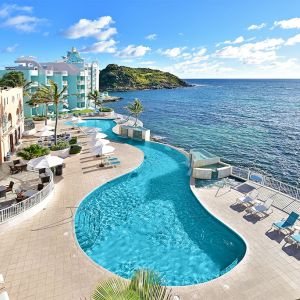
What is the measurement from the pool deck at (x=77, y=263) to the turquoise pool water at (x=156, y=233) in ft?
2.83

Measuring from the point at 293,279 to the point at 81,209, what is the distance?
12.0m

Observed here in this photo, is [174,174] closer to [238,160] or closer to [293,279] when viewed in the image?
[293,279]

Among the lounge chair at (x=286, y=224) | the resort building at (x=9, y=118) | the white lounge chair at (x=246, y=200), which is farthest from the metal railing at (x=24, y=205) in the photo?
the lounge chair at (x=286, y=224)

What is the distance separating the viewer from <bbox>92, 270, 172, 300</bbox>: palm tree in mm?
4570

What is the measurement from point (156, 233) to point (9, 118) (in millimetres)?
20324

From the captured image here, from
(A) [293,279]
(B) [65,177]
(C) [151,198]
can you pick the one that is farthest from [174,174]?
(A) [293,279]

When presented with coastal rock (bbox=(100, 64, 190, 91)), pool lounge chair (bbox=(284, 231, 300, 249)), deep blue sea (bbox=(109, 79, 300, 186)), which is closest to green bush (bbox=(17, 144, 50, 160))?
pool lounge chair (bbox=(284, 231, 300, 249))

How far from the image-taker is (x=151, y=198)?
19.2 m

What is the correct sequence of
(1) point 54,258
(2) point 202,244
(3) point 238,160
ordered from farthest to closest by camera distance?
(3) point 238,160
(2) point 202,244
(1) point 54,258

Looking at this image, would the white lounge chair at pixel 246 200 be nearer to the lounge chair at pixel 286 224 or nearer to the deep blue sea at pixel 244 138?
the lounge chair at pixel 286 224

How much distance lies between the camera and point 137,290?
15.9 feet

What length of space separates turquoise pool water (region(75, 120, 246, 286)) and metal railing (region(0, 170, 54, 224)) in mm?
2362

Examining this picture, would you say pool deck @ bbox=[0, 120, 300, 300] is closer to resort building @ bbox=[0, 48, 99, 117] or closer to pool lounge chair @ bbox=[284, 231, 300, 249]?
pool lounge chair @ bbox=[284, 231, 300, 249]

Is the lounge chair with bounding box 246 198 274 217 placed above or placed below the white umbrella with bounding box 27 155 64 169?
below
